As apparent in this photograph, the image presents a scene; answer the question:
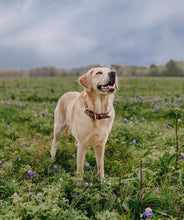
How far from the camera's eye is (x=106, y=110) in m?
3.29

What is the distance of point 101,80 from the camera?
308 cm

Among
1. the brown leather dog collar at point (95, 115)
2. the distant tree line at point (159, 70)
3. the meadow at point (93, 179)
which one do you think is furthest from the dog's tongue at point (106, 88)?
the distant tree line at point (159, 70)

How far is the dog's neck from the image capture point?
3.22 metres

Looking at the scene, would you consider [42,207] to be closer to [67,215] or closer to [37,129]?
[67,215]

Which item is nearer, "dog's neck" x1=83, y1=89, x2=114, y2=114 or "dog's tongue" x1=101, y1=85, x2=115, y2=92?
"dog's tongue" x1=101, y1=85, x2=115, y2=92

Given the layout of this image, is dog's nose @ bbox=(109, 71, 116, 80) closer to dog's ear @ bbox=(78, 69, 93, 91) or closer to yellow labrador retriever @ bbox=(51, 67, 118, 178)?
yellow labrador retriever @ bbox=(51, 67, 118, 178)

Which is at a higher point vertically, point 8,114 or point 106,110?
point 106,110

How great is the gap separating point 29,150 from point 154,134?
3.02m

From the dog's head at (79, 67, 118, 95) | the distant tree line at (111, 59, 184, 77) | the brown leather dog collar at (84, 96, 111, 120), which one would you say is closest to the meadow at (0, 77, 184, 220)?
the brown leather dog collar at (84, 96, 111, 120)

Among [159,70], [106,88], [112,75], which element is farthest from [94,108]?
[159,70]

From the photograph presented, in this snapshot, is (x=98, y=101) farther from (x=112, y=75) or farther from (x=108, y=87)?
(x=112, y=75)

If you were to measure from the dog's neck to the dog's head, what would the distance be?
0.30 feet

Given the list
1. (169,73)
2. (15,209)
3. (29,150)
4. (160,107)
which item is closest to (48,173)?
(29,150)

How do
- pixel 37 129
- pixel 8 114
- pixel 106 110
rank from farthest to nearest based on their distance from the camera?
pixel 8 114, pixel 37 129, pixel 106 110
